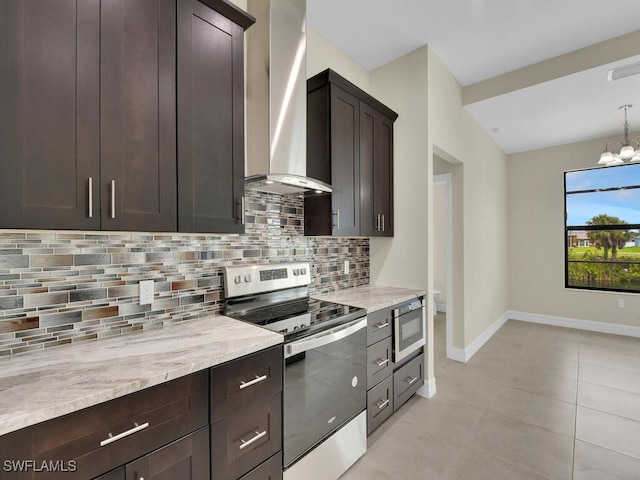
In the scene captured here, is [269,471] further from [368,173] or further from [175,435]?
[368,173]

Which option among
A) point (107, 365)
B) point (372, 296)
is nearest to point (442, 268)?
point (372, 296)

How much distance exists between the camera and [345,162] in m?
2.38

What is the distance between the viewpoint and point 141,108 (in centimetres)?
127

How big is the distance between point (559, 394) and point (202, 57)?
12.5ft

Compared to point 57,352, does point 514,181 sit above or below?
above

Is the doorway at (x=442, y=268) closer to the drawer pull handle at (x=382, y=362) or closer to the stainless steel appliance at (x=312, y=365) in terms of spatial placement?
the drawer pull handle at (x=382, y=362)

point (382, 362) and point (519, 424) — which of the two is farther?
point (519, 424)

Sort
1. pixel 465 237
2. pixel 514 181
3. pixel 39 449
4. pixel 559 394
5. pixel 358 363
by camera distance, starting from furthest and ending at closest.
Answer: pixel 514 181 → pixel 465 237 → pixel 559 394 → pixel 358 363 → pixel 39 449

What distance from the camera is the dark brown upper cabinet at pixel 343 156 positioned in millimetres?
2268

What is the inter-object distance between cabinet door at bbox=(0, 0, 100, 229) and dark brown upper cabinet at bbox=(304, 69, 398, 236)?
4.68 feet

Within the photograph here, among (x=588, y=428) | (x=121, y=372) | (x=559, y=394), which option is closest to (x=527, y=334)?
(x=559, y=394)

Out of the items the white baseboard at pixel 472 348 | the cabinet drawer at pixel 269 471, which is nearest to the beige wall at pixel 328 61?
the cabinet drawer at pixel 269 471

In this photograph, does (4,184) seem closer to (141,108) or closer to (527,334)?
(141,108)

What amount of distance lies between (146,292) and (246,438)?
0.86 metres
